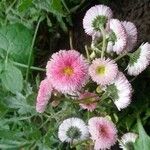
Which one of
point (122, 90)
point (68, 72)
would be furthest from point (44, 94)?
point (122, 90)

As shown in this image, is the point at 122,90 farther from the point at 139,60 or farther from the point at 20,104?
the point at 20,104

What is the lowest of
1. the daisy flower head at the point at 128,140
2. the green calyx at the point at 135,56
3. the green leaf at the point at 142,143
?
the green leaf at the point at 142,143

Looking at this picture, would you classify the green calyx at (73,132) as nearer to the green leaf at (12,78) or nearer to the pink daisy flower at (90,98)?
the pink daisy flower at (90,98)

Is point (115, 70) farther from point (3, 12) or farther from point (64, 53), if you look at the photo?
point (3, 12)

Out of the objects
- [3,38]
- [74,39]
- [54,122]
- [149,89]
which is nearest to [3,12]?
[3,38]

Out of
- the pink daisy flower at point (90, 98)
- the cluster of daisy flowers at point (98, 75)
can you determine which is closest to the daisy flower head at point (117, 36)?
the cluster of daisy flowers at point (98, 75)

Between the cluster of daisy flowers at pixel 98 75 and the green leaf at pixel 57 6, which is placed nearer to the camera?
the cluster of daisy flowers at pixel 98 75

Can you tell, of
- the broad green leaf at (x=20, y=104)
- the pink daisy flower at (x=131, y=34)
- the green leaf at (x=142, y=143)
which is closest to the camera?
the green leaf at (x=142, y=143)
